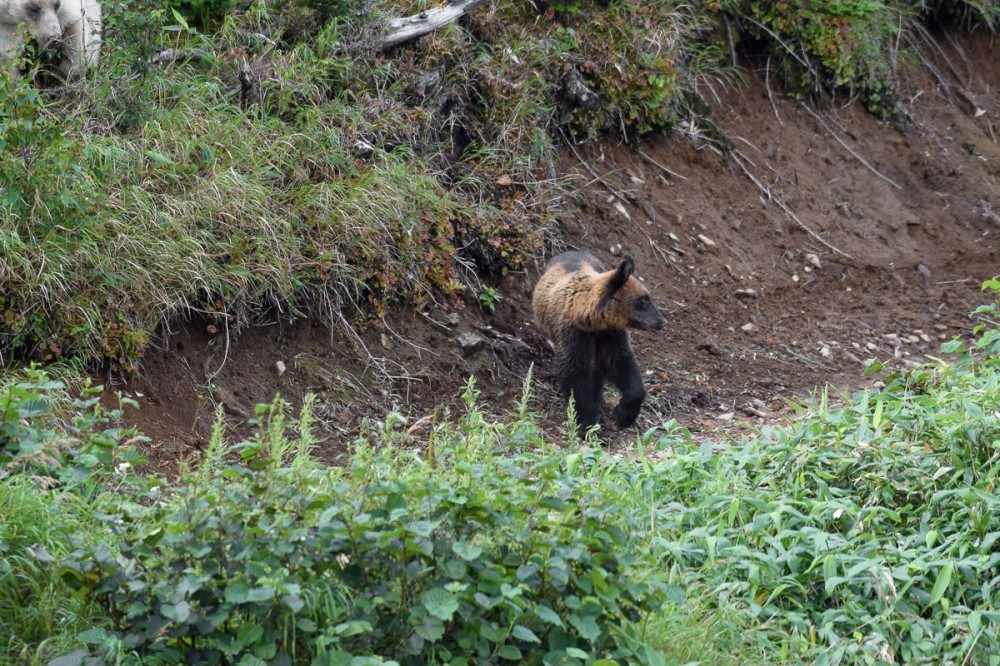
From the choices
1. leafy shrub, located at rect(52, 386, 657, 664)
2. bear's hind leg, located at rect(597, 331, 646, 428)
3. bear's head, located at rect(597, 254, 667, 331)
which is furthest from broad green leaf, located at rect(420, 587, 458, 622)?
bear's head, located at rect(597, 254, 667, 331)

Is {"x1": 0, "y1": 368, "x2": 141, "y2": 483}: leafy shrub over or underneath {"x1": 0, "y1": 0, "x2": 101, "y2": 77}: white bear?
underneath

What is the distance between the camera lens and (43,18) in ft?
23.5

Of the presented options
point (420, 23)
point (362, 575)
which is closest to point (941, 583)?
point (362, 575)

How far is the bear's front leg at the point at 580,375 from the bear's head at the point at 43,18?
4100 mm

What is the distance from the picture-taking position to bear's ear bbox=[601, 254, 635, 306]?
7.14m

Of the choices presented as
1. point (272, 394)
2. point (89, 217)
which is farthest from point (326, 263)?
point (89, 217)

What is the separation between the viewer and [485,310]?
8.43 m

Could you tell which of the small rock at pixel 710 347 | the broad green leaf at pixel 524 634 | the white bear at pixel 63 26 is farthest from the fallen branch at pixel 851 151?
the broad green leaf at pixel 524 634

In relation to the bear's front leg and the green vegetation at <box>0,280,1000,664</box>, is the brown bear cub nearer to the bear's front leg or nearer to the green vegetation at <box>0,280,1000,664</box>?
the bear's front leg

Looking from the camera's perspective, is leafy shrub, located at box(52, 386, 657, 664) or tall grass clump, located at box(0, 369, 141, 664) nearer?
leafy shrub, located at box(52, 386, 657, 664)

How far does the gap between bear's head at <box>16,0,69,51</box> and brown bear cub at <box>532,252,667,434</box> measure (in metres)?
3.94

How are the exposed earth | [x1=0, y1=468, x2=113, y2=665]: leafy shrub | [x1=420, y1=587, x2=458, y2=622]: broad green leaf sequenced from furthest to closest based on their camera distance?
the exposed earth → [x1=0, y1=468, x2=113, y2=665]: leafy shrub → [x1=420, y1=587, x2=458, y2=622]: broad green leaf

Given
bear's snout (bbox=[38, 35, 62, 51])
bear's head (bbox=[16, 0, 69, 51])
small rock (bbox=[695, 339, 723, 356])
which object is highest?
bear's head (bbox=[16, 0, 69, 51])

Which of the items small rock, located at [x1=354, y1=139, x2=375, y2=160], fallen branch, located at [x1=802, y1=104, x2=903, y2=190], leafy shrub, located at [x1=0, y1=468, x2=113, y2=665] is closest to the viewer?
leafy shrub, located at [x1=0, y1=468, x2=113, y2=665]
